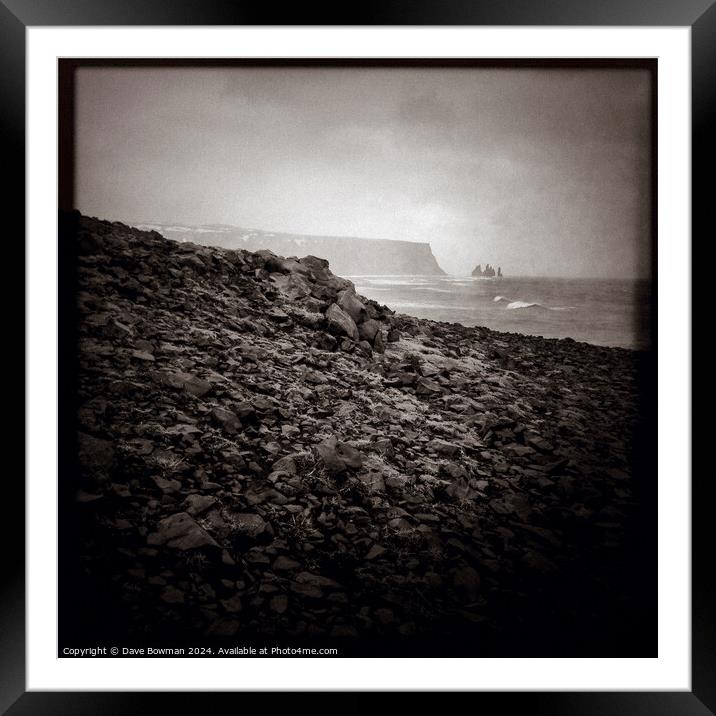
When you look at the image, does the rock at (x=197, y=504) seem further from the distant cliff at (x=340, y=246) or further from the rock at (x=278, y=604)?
the distant cliff at (x=340, y=246)

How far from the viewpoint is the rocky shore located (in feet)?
6.34

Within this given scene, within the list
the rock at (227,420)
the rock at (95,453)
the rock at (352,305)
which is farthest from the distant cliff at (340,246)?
the rock at (95,453)

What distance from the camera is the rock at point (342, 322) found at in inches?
87.8

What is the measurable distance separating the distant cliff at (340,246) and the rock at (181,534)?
1398 millimetres

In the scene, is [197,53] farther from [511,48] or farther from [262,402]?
[262,402]

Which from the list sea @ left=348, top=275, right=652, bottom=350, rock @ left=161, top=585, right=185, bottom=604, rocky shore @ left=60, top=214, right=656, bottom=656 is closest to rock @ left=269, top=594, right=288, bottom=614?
rocky shore @ left=60, top=214, right=656, bottom=656

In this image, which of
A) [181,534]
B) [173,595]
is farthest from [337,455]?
[173,595]

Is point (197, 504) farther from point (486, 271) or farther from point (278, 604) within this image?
point (486, 271)

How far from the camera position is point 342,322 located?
2230 mm

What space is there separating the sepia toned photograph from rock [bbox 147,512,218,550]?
29 centimetres

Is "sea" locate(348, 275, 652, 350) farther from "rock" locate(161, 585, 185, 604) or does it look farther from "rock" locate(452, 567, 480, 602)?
"rock" locate(161, 585, 185, 604)

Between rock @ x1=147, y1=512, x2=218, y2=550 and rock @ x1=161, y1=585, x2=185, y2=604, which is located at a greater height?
rock @ x1=147, y1=512, x2=218, y2=550

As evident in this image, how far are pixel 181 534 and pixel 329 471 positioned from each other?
756mm

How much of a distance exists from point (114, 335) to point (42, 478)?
0.82 m
